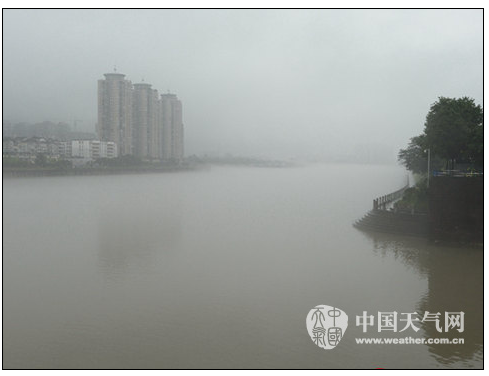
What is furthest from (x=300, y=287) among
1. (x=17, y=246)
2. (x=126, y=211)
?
(x=126, y=211)

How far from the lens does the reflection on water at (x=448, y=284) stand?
3.11 metres

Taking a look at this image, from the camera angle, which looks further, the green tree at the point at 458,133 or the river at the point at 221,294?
the green tree at the point at 458,133

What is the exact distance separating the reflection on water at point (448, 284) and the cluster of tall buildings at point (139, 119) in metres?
30.3

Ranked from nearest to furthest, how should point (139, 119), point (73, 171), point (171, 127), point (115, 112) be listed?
1. point (73, 171)
2. point (115, 112)
3. point (139, 119)
4. point (171, 127)

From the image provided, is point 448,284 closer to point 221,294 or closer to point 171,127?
point 221,294

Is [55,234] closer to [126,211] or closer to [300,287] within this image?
[126,211]

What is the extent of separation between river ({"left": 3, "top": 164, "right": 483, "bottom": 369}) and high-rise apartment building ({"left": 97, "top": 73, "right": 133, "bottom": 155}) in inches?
1059

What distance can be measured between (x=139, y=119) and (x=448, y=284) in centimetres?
3465

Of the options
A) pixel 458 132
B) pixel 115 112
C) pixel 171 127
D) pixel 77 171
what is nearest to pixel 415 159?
pixel 458 132

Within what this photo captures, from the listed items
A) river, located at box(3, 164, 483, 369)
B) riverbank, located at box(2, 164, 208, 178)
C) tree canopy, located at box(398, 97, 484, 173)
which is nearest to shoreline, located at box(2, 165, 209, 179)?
riverbank, located at box(2, 164, 208, 178)

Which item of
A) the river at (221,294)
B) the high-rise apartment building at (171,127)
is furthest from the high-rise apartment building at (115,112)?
the river at (221,294)

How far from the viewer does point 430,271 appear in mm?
Result: 5043

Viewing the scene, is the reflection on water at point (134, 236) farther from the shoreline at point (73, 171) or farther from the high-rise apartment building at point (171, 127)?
the high-rise apartment building at point (171, 127)

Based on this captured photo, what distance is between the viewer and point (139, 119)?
3716 centimetres
